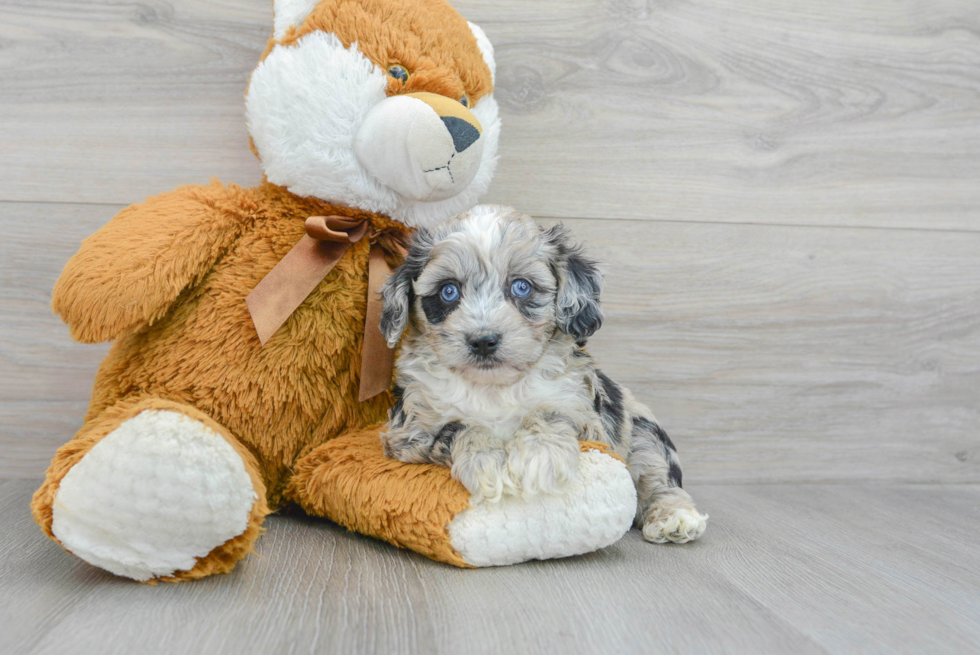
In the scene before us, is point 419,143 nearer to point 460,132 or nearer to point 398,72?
point 460,132

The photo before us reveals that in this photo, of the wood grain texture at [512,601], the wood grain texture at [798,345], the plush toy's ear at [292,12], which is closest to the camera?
the wood grain texture at [512,601]

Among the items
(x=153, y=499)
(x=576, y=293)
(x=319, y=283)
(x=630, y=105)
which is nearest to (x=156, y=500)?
(x=153, y=499)

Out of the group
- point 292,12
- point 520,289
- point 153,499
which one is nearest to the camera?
point 153,499

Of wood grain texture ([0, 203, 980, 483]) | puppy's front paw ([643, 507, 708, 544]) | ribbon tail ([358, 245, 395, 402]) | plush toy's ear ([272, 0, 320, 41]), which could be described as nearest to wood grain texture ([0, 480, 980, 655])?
puppy's front paw ([643, 507, 708, 544])

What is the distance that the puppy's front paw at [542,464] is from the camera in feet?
4.62

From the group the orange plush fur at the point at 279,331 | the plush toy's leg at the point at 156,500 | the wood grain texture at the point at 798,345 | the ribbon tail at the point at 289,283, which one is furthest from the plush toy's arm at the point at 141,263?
the wood grain texture at the point at 798,345

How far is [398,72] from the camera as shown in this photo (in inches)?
63.6

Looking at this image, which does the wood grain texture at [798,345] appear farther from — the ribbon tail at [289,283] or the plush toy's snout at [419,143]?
the ribbon tail at [289,283]

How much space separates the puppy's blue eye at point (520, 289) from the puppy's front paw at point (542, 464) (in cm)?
30

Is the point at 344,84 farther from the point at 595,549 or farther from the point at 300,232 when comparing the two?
the point at 595,549

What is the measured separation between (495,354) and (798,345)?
4.33 feet

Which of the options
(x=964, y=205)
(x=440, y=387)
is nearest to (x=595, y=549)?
(x=440, y=387)

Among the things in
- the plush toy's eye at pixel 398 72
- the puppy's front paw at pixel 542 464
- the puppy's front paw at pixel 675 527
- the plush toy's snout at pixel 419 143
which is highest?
the plush toy's eye at pixel 398 72

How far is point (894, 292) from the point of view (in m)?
2.35
